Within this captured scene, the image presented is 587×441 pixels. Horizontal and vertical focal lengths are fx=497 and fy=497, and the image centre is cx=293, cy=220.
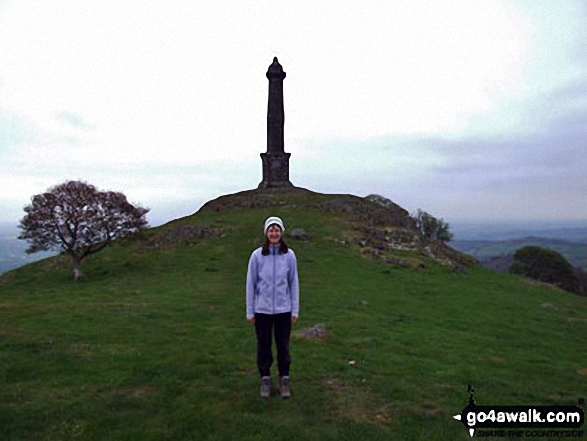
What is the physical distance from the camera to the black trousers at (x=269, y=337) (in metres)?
11.7

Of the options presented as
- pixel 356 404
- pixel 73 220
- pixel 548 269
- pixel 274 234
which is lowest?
pixel 548 269

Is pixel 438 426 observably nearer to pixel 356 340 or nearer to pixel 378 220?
pixel 356 340

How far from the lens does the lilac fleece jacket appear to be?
38.1 feet

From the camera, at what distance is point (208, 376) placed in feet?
44.2

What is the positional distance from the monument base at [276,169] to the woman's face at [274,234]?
61.9m

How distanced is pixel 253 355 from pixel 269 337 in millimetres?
4456

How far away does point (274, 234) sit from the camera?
1156 centimetres

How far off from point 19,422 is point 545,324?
Result: 25.0 meters

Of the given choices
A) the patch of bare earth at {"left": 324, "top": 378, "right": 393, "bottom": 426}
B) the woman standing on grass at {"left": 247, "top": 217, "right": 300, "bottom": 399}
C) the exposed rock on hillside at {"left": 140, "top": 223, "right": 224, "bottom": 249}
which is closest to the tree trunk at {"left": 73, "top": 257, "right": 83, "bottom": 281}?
the exposed rock on hillside at {"left": 140, "top": 223, "right": 224, "bottom": 249}

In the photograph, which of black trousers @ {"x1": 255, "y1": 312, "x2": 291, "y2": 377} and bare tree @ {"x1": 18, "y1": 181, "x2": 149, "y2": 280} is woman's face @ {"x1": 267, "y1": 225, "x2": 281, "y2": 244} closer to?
black trousers @ {"x1": 255, "y1": 312, "x2": 291, "y2": 377}

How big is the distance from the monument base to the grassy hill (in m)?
32.5

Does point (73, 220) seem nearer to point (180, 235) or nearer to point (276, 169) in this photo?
point (180, 235)

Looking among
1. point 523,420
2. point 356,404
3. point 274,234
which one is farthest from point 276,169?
point 523,420

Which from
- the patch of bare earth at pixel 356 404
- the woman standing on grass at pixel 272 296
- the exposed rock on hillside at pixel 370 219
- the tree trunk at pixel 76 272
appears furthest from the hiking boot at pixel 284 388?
the exposed rock on hillside at pixel 370 219
